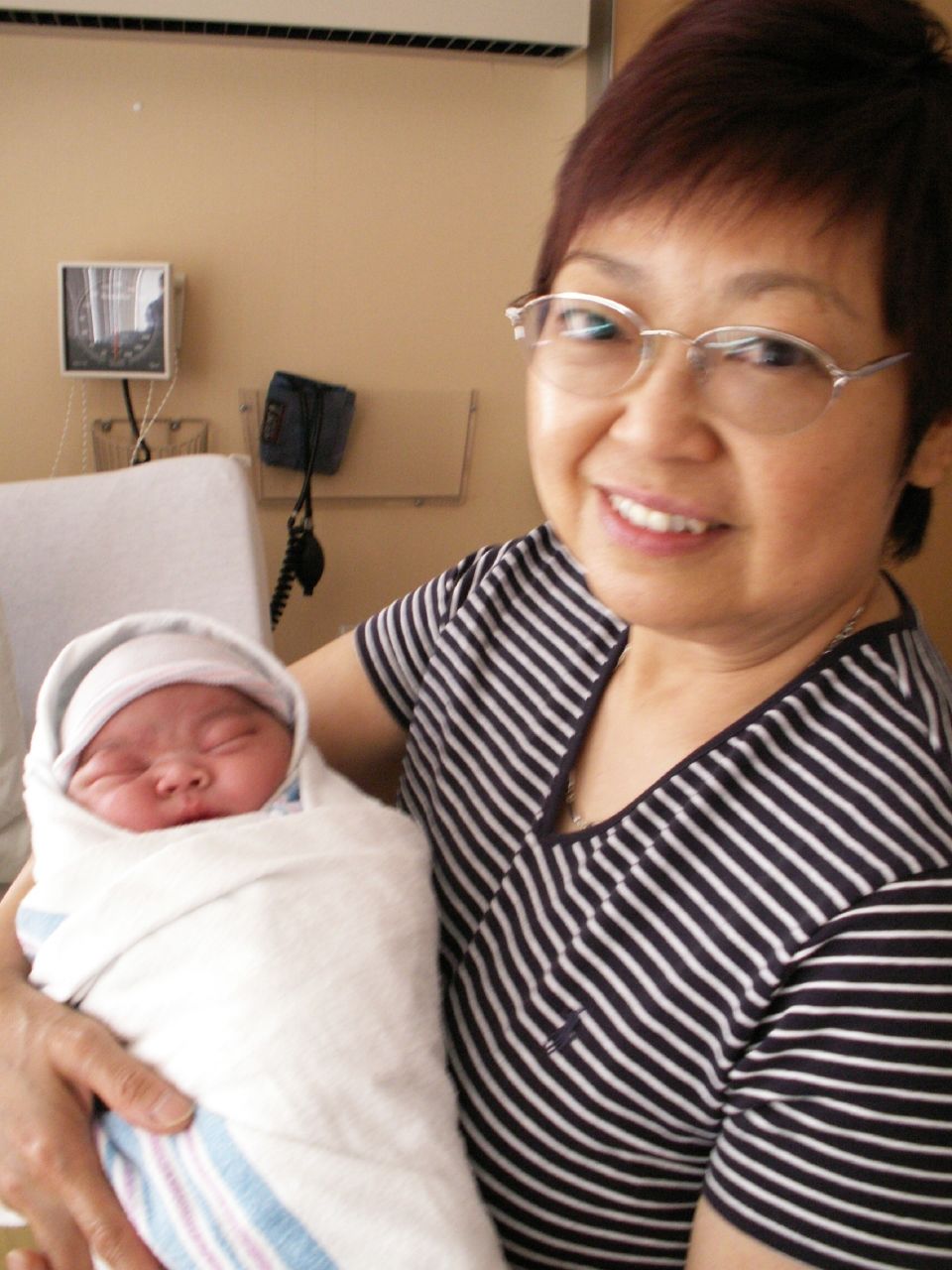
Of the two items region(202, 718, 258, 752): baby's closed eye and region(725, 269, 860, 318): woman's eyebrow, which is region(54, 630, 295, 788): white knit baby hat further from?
region(725, 269, 860, 318): woman's eyebrow

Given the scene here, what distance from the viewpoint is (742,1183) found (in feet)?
2.11

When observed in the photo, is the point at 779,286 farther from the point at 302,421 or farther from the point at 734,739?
the point at 302,421

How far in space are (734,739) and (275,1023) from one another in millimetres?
402

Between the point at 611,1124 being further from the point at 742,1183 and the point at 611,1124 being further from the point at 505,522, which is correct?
the point at 505,522

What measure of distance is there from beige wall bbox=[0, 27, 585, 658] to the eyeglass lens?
168 centimetres

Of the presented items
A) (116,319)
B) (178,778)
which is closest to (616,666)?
(178,778)

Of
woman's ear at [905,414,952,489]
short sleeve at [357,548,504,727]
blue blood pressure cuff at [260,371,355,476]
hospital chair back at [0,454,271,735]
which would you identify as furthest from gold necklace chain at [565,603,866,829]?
blue blood pressure cuff at [260,371,355,476]

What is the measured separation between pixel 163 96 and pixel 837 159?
1894 millimetres

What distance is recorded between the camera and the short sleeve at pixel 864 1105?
0.60 metres

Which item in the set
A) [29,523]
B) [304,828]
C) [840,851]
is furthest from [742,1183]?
[29,523]

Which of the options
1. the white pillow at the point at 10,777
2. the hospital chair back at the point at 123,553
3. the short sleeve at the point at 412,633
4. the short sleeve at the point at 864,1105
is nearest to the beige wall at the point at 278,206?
the hospital chair back at the point at 123,553

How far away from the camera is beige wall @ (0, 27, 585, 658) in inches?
82.9

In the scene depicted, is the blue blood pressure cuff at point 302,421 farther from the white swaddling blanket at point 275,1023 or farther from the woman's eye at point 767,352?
the woman's eye at point 767,352

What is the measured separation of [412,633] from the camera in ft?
3.67
